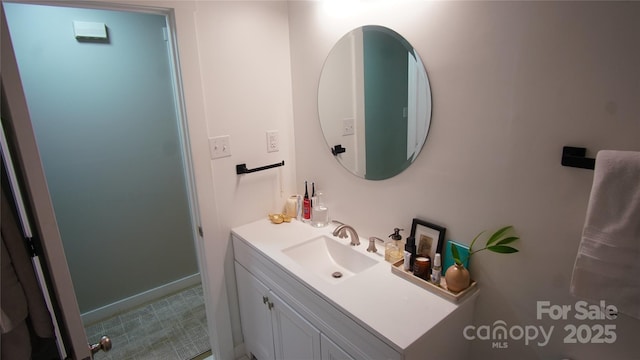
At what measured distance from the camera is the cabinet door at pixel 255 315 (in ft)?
5.79

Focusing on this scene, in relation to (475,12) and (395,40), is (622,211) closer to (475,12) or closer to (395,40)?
(475,12)

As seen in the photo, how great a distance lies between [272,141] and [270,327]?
3.43 feet

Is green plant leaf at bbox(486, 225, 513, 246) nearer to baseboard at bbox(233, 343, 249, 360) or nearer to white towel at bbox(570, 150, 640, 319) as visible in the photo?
white towel at bbox(570, 150, 640, 319)

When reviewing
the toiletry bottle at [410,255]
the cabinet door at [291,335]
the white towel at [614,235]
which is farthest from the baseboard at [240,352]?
the white towel at [614,235]

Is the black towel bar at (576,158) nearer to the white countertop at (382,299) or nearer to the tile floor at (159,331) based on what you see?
the white countertop at (382,299)

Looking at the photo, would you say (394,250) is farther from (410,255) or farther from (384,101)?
(384,101)

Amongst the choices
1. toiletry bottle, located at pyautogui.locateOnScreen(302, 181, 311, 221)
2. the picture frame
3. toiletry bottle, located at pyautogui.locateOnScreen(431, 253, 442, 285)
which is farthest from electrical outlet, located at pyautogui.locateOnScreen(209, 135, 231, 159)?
toiletry bottle, located at pyautogui.locateOnScreen(431, 253, 442, 285)

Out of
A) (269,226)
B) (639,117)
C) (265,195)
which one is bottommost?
(269,226)

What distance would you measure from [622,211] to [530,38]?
57 centimetres

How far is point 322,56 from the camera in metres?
1.80

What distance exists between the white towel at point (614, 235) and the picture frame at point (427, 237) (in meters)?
0.52

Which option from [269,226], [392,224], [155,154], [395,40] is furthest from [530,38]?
[155,154]

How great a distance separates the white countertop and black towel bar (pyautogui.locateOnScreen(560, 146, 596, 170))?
60 centimetres

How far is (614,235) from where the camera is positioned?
0.86 meters
